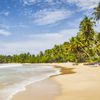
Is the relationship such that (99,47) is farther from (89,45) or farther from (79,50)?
(79,50)

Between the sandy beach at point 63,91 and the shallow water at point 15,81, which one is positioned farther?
the shallow water at point 15,81

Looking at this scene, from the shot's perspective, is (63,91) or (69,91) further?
(63,91)

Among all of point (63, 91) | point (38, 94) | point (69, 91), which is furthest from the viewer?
point (63, 91)

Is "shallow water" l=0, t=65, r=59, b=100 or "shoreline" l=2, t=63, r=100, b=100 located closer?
"shoreline" l=2, t=63, r=100, b=100

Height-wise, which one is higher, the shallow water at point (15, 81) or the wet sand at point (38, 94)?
the shallow water at point (15, 81)

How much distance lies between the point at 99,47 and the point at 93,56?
43.5ft

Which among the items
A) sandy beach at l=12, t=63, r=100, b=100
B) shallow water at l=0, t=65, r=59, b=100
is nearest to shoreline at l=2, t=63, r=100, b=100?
sandy beach at l=12, t=63, r=100, b=100

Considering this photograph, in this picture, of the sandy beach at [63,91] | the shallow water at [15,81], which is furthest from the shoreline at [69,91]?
the shallow water at [15,81]

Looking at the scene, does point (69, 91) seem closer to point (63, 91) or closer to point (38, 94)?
point (63, 91)

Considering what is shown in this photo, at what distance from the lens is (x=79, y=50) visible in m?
59.6

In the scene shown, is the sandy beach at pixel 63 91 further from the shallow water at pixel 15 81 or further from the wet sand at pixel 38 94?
the shallow water at pixel 15 81

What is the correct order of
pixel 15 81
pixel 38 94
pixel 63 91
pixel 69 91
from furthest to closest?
pixel 15 81
pixel 63 91
pixel 69 91
pixel 38 94

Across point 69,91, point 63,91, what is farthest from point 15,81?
point 69,91

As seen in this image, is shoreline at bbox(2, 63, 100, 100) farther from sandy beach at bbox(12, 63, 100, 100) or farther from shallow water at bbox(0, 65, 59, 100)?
shallow water at bbox(0, 65, 59, 100)
